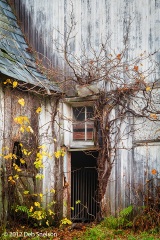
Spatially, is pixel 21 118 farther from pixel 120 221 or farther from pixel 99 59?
pixel 120 221

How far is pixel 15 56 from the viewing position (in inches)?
374

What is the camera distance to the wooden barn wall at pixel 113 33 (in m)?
9.54

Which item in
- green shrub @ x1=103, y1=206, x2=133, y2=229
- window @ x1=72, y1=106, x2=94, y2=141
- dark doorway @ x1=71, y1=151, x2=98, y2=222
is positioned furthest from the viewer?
dark doorway @ x1=71, y1=151, x2=98, y2=222

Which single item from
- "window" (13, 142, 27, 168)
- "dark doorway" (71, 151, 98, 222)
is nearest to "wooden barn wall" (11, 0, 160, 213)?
"window" (13, 142, 27, 168)

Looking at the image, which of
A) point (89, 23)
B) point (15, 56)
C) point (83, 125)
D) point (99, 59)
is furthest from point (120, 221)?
point (89, 23)

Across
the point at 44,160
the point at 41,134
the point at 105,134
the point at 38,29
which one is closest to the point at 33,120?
the point at 41,134

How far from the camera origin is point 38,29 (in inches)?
422

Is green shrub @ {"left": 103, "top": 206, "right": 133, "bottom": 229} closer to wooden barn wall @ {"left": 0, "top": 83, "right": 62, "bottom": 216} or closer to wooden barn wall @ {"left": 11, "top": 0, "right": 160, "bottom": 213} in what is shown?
wooden barn wall @ {"left": 11, "top": 0, "right": 160, "bottom": 213}

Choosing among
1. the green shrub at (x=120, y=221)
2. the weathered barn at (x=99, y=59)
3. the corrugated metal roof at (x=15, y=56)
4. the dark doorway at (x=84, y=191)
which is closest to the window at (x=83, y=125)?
Result: the weathered barn at (x=99, y=59)

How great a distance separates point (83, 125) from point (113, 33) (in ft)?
8.04

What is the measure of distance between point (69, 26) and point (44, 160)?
11.6 feet

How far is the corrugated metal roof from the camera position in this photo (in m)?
8.85

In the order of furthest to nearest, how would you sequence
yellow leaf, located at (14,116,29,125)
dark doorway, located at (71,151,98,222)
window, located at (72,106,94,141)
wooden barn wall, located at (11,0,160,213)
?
1. dark doorway, located at (71,151,98,222)
2. window, located at (72,106,94,141)
3. wooden barn wall, located at (11,0,160,213)
4. yellow leaf, located at (14,116,29,125)

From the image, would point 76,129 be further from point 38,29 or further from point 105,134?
point 38,29
